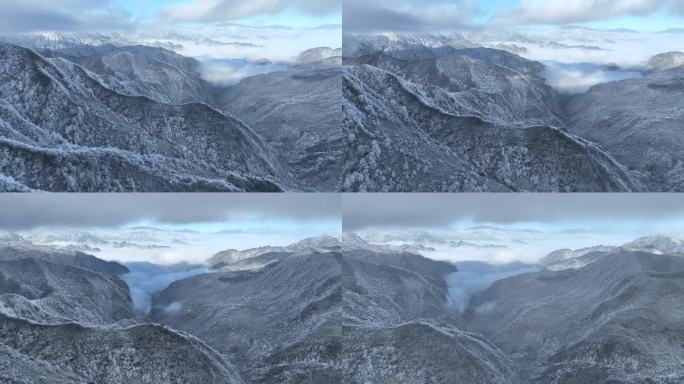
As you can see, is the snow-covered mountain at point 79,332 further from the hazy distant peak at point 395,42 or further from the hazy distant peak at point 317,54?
the hazy distant peak at point 395,42

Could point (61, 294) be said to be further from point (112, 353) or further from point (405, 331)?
point (405, 331)

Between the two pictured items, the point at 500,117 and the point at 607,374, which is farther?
the point at 500,117

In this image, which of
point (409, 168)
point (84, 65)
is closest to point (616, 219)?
point (409, 168)

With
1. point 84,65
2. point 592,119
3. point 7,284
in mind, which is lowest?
point 7,284

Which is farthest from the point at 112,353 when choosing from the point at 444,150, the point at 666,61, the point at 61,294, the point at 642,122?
the point at 666,61

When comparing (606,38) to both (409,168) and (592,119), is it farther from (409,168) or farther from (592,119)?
(409,168)

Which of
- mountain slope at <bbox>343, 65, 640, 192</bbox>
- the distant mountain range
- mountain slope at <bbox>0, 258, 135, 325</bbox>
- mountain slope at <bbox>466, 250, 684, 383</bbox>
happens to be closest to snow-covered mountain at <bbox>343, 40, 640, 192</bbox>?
mountain slope at <bbox>343, 65, 640, 192</bbox>

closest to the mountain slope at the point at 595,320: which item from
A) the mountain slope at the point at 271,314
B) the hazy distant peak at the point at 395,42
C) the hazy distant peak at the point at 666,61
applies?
the mountain slope at the point at 271,314

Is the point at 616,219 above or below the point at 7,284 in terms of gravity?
above
